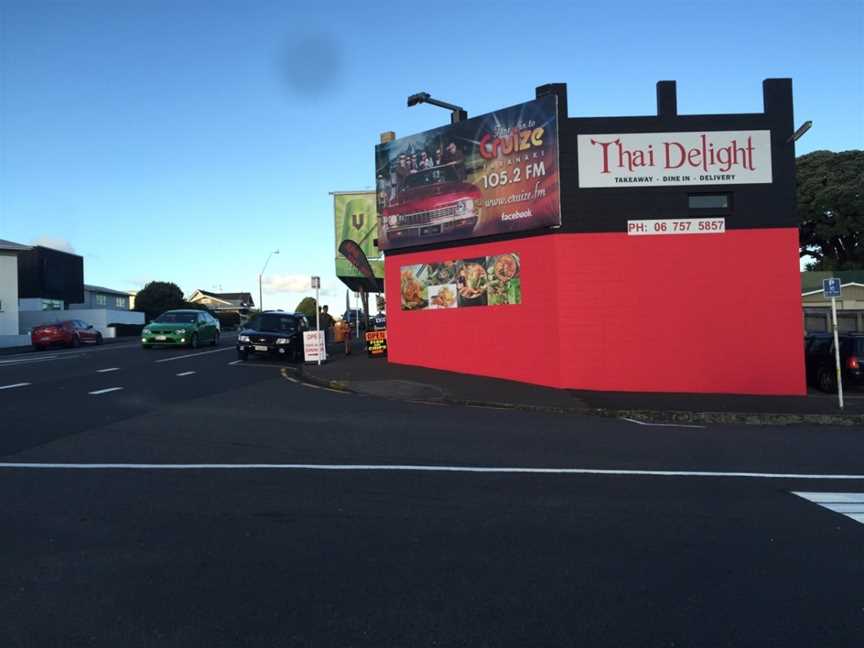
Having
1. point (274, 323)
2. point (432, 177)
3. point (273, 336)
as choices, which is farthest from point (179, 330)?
point (432, 177)

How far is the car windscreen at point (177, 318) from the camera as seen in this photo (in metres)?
29.1

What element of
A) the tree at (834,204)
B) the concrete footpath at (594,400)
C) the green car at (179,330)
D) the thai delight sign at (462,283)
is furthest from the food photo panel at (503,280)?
the tree at (834,204)

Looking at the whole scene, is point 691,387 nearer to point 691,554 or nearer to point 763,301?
point 763,301

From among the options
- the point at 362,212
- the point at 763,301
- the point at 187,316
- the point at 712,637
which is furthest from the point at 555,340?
the point at 362,212

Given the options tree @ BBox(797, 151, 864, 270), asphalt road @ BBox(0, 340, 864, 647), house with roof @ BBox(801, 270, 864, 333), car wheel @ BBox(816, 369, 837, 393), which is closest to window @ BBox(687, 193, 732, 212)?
car wheel @ BBox(816, 369, 837, 393)

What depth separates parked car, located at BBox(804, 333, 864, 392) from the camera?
19.0m

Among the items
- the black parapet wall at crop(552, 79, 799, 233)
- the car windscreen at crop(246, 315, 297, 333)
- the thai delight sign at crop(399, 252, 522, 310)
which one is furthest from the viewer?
the car windscreen at crop(246, 315, 297, 333)

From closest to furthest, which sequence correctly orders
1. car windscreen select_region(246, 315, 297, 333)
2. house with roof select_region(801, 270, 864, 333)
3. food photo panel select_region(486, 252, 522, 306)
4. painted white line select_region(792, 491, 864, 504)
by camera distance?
painted white line select_region(792, 491, 864, 504) < food photo panel select_region(486, 252, 522, 306) < car windscreen select_region(246, 315, 297, 333) < house with roof select_region(801, 270, 864, 333)

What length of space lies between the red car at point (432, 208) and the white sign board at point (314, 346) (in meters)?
3.56

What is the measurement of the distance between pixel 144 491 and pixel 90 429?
4.11 metres

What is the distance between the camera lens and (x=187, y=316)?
29.8m

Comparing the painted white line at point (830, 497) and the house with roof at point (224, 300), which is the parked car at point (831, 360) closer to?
the painted white line at point (830, 497)

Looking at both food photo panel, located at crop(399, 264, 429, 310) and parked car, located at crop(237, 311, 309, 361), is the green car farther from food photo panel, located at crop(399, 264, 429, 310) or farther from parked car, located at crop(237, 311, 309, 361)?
food photo panel, located at crop(399, 264, 429, 310)

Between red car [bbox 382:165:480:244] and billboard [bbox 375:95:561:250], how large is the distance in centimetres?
3
